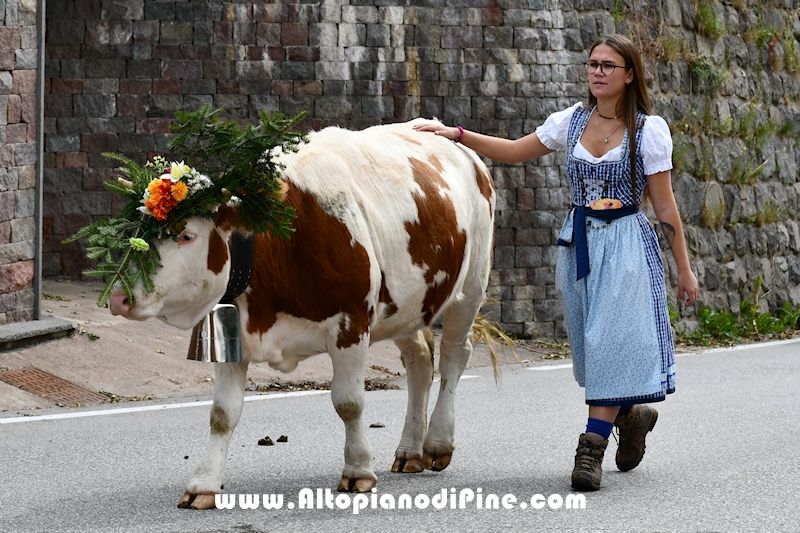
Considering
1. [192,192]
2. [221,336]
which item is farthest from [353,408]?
[192,192]

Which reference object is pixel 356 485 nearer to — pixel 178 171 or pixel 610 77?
pixel 178 171

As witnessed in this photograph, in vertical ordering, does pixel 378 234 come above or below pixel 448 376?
above

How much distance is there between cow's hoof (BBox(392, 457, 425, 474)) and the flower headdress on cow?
5.89 ft

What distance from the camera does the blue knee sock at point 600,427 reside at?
6.50 metres

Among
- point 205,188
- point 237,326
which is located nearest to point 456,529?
point 237,326

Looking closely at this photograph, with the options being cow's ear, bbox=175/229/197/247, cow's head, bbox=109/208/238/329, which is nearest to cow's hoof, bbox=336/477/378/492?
cow's head, bbox=109/208/238/329

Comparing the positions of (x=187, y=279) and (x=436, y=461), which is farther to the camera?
(x=436, y=461)

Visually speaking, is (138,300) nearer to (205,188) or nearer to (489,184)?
(205,188)

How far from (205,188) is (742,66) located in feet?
48.8

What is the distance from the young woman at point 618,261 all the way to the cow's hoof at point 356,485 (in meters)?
1.00

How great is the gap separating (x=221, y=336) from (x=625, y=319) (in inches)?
80.5

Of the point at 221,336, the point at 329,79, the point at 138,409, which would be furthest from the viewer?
Answer: the point at 329,79

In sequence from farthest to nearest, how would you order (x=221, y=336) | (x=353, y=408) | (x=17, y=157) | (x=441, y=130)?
(x=17, y=157)
(x=441, y=130)
(x=353, y=408)
(x=221, y=336)

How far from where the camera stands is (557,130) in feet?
22.7
